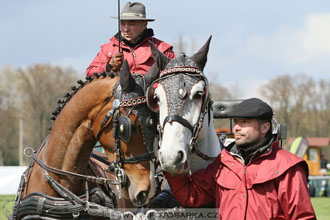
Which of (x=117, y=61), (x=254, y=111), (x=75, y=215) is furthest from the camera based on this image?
(x=117, y=61)

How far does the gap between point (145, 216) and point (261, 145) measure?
3.76 feet

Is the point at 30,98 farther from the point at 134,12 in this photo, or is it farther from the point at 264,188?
the point at 264,188

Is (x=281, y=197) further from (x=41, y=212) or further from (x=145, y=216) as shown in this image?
(x=41, y=212)

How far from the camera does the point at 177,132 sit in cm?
341

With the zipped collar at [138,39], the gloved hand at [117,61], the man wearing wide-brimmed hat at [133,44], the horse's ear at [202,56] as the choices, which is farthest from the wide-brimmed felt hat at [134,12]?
the horse's ear at [202,56]

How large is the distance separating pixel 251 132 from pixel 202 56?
742 mm

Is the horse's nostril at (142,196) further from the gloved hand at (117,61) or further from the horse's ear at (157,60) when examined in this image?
the gloved hand at (117,61)

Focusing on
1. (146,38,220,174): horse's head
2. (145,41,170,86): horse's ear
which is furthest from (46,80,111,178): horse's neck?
(146,38,220,174): horse's head

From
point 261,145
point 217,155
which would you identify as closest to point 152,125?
point 217,155

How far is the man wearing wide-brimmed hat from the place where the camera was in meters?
4.98

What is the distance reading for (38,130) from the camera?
4338cm

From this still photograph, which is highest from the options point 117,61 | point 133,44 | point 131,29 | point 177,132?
point 131,29

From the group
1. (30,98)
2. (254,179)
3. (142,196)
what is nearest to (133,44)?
(142,196)

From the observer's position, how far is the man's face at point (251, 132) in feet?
11.5
